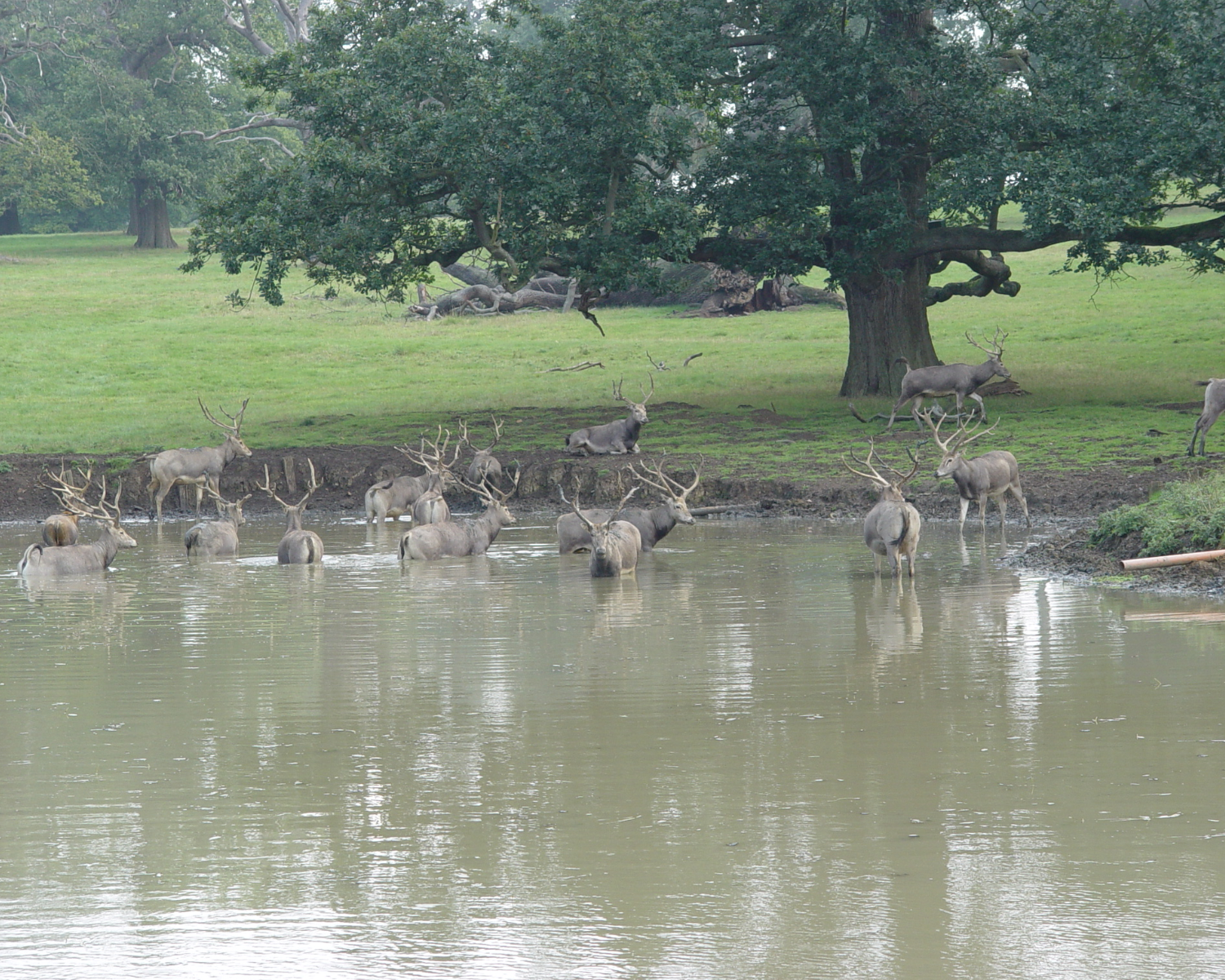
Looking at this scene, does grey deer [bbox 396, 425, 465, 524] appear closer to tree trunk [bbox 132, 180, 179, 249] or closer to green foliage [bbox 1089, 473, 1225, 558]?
green foliage [bbox 1089, 473, 1225, 558]

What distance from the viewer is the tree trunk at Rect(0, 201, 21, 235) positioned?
74.4 meters

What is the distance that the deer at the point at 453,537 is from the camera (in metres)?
17.5

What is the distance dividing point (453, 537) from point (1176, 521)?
8.03 m

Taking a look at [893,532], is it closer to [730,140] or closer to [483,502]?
[483,502]

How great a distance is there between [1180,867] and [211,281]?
1825 inches

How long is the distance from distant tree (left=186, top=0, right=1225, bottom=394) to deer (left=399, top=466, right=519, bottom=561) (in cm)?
673

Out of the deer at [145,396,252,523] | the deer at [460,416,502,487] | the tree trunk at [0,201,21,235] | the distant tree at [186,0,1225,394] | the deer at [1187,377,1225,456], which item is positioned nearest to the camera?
the deer at [1187,377,1225,456]

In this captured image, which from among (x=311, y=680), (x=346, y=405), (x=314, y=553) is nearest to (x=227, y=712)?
(x=311, y=680)

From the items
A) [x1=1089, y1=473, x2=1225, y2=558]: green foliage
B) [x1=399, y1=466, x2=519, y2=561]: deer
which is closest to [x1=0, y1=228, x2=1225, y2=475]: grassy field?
[x1=399, y1=466, x2=519, y2=561]: deer

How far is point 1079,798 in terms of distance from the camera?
304 inches

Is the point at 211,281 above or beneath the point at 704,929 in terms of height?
above

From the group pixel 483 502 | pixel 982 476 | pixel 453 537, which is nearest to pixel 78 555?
pixel 453 537

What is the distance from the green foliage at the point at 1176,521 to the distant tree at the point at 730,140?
830cm

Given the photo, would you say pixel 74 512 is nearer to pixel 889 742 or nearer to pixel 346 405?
pixel 346 405
